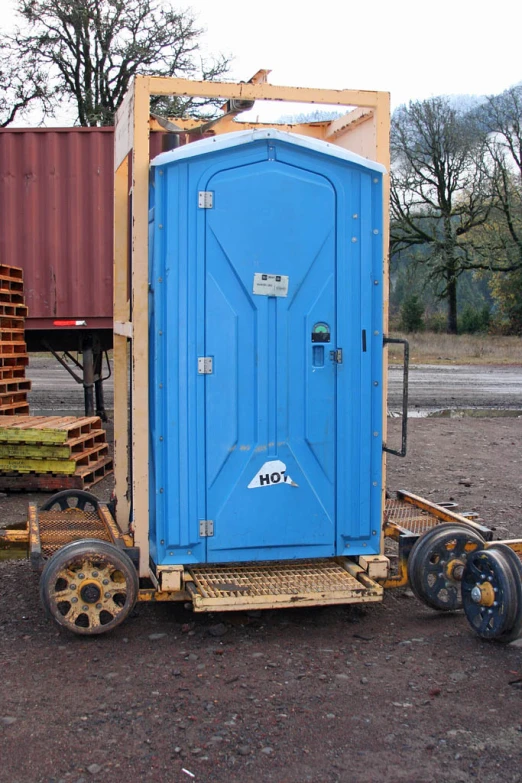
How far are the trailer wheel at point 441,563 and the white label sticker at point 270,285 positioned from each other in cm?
158

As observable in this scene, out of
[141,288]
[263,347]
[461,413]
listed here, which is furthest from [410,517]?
[461,413]

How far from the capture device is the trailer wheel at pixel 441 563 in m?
4.74

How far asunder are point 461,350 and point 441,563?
1054 inches

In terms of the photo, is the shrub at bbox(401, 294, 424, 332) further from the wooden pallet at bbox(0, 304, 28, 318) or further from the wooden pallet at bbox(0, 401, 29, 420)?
the wooden pallet at bbox(0, 401, 29, 420)

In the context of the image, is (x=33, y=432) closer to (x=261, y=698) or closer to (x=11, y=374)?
(x=11, y=374)

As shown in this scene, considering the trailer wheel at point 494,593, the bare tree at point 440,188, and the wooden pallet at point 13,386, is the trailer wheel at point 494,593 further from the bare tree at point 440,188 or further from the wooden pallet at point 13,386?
the bare tree at point 440,188

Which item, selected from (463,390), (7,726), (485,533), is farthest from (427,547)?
(463,390)

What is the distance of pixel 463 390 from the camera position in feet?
57.3

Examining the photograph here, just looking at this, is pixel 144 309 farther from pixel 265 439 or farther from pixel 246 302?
pixel 265 439

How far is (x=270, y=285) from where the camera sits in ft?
14.9

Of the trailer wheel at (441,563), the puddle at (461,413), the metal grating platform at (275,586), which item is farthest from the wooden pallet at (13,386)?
the puddle at (461,413)

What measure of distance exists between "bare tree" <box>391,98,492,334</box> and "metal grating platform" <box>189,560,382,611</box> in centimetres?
4001

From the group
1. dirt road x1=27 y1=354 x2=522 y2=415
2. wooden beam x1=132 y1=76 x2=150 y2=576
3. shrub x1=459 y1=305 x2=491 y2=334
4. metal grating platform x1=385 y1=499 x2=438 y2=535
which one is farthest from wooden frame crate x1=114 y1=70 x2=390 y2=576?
shrub x1=459 y1=305 x2=491 y2=334

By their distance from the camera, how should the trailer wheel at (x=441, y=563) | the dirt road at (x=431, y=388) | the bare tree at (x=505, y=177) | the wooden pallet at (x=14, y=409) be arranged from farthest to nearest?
the bare tree at (x=505, y=177), the dirt road at (x=431, y=388), the wooden pallet at (x=14, y=409), the trailer wheel at (x=441, y=563)
